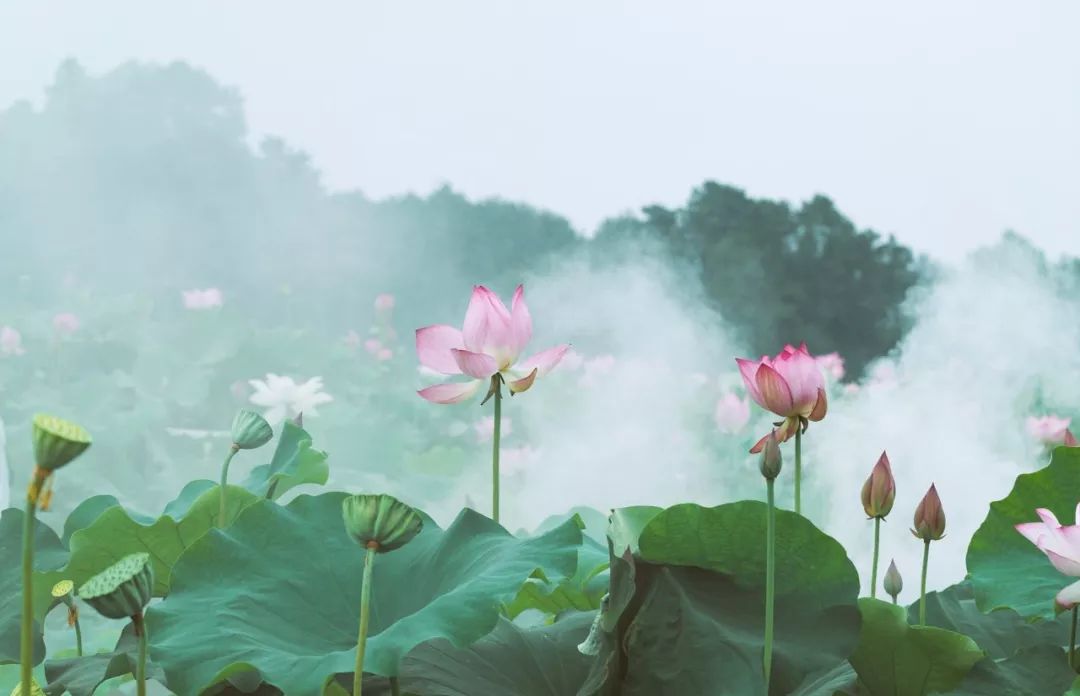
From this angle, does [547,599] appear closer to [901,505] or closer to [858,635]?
[858,635]

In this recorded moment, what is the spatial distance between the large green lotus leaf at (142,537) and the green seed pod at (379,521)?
19 cm

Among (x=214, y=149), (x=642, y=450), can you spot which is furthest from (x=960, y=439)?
(x=214, y=149)

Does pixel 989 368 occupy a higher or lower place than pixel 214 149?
lower

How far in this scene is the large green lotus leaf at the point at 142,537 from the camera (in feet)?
1.89

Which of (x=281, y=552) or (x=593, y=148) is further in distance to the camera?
(x=593, y=148)

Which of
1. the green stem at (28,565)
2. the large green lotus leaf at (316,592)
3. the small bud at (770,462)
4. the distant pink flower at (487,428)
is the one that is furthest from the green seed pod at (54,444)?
the distant pink flower at (487,428)

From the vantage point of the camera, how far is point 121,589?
34cm

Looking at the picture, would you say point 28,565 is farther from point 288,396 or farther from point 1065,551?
point 288,396

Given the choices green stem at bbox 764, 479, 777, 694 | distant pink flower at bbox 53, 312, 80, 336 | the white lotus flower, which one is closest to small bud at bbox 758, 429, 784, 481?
green stem at bbox 764, 479, 777, 694

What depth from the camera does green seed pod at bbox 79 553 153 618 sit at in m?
0.34

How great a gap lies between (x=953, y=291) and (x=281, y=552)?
82.0 inches

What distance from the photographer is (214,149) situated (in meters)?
2.61

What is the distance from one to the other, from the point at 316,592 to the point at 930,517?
0.92 feet

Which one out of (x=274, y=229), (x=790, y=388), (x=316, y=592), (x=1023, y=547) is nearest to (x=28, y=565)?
(x=316, y=592)
